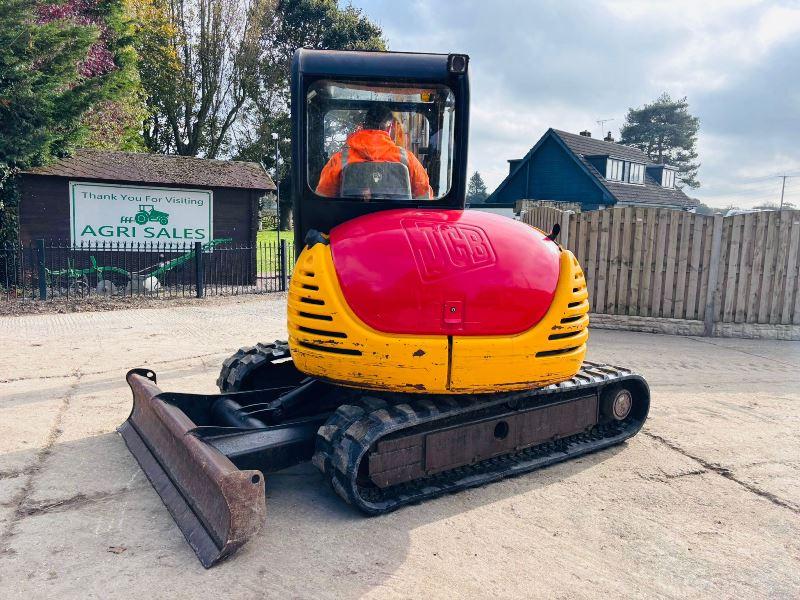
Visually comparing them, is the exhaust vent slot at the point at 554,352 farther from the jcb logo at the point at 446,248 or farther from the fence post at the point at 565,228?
the fence post at the point at 565,228

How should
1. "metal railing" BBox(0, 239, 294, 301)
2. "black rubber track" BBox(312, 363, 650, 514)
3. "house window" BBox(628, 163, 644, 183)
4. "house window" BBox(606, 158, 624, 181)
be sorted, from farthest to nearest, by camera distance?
1. "house window" BBox(628, 163, 644, 183)
2. "house window" BBox(606, 158, 624, 181)
3. "metal railing" BBox(0, 239, 294, 301)
4. "black rubber track" BBox(312, 363, 650, 514)

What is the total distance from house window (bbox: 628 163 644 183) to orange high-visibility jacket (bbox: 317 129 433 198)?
3657 cm

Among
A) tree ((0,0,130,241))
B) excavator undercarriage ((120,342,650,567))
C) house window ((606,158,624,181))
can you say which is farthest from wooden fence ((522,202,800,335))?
house window ((606,158,624,181))

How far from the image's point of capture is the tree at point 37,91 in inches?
499

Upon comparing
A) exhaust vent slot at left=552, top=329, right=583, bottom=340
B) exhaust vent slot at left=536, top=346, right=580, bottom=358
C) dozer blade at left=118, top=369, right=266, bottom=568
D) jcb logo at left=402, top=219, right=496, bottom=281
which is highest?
jcb logo at left=402, top=219, right=496, bottom=281

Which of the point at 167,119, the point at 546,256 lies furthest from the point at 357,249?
the point at 167,119

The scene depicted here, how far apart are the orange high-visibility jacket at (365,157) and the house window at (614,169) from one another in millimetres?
33436

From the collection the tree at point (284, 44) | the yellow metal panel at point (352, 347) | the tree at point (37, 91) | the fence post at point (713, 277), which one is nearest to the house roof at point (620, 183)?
the tree at point (284, 44)

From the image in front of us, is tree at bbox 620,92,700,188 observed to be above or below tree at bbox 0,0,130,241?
above

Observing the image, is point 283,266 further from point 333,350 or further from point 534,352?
point 534,352

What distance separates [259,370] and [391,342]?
6.14 feet

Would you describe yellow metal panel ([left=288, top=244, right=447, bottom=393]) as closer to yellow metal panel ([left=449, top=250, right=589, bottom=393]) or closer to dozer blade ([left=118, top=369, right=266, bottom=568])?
yellow metal panel ([left=449, top=250, right=589, bottom=393])

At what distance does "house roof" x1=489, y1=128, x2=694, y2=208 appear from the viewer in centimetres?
3425

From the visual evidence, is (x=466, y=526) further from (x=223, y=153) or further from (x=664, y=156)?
(x=664, y=156)
